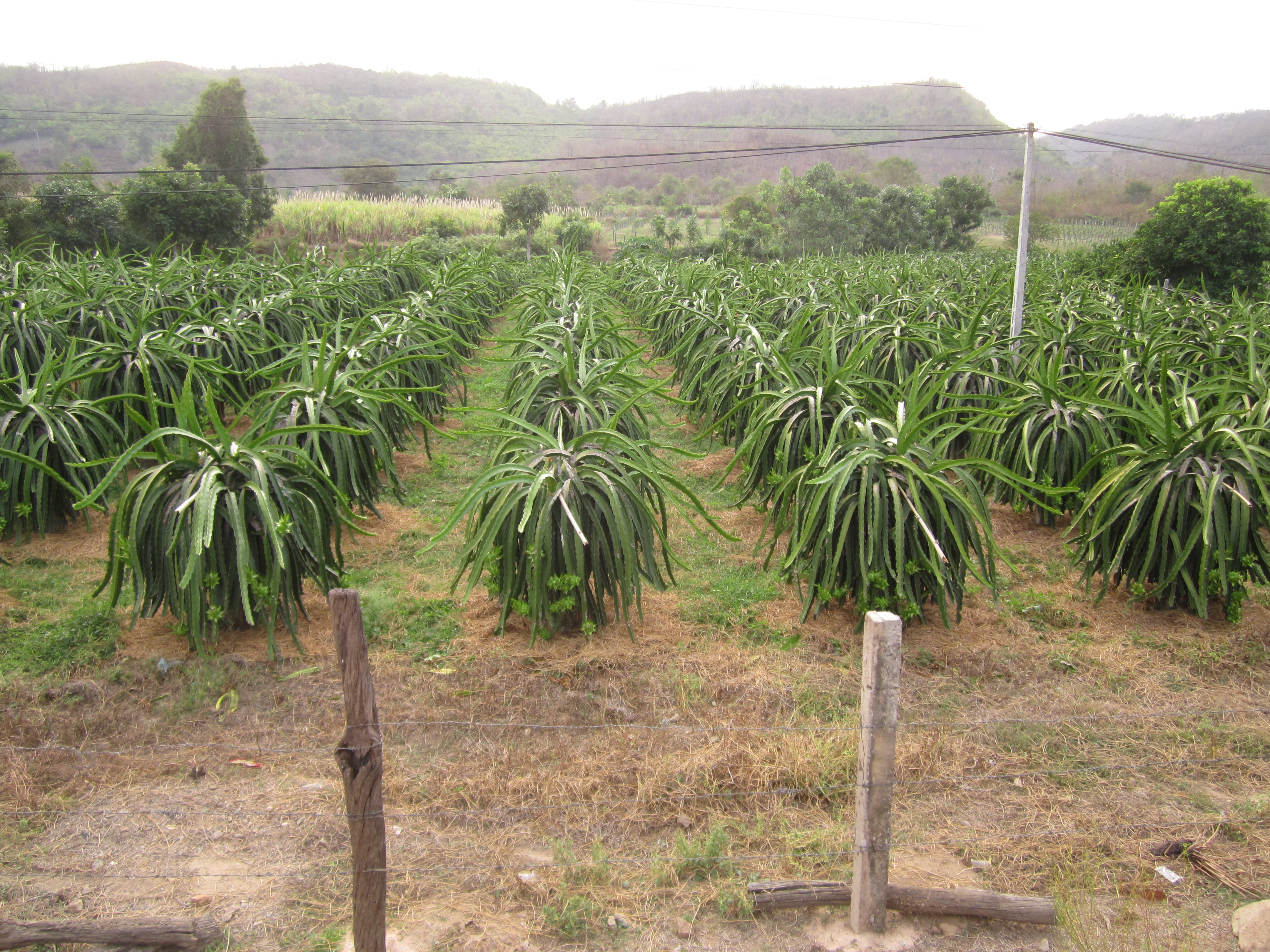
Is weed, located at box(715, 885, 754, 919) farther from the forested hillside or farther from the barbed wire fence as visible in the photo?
the forested hillside

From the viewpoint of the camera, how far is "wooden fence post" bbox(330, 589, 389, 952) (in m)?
1.69

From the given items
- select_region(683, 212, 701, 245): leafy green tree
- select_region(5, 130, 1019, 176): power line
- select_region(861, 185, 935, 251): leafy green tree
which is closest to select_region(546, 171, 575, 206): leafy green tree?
select_region(5, 130, 1019, 176): power line

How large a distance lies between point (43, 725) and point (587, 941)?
2015 mm

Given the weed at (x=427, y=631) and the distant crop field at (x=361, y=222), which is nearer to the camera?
the weed at (x=427, y=631)

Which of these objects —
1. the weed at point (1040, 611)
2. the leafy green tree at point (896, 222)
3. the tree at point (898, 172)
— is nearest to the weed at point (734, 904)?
the weed at point (1040, 611)

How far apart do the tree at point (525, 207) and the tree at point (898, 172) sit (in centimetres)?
3002

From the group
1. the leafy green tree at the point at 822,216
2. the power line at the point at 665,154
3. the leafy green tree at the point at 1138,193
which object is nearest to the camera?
the power line at the point at 665,154

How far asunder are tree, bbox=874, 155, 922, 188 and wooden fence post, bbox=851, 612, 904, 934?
49.8 meters

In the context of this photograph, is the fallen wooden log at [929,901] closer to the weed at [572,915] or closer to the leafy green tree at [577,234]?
the weed at [572,915]

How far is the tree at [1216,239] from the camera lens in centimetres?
1306

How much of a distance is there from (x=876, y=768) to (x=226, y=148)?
26.2 metres

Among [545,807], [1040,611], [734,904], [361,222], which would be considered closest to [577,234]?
[361,222]

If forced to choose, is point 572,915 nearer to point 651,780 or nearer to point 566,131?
point 651,780

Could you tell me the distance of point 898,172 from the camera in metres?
47.7
